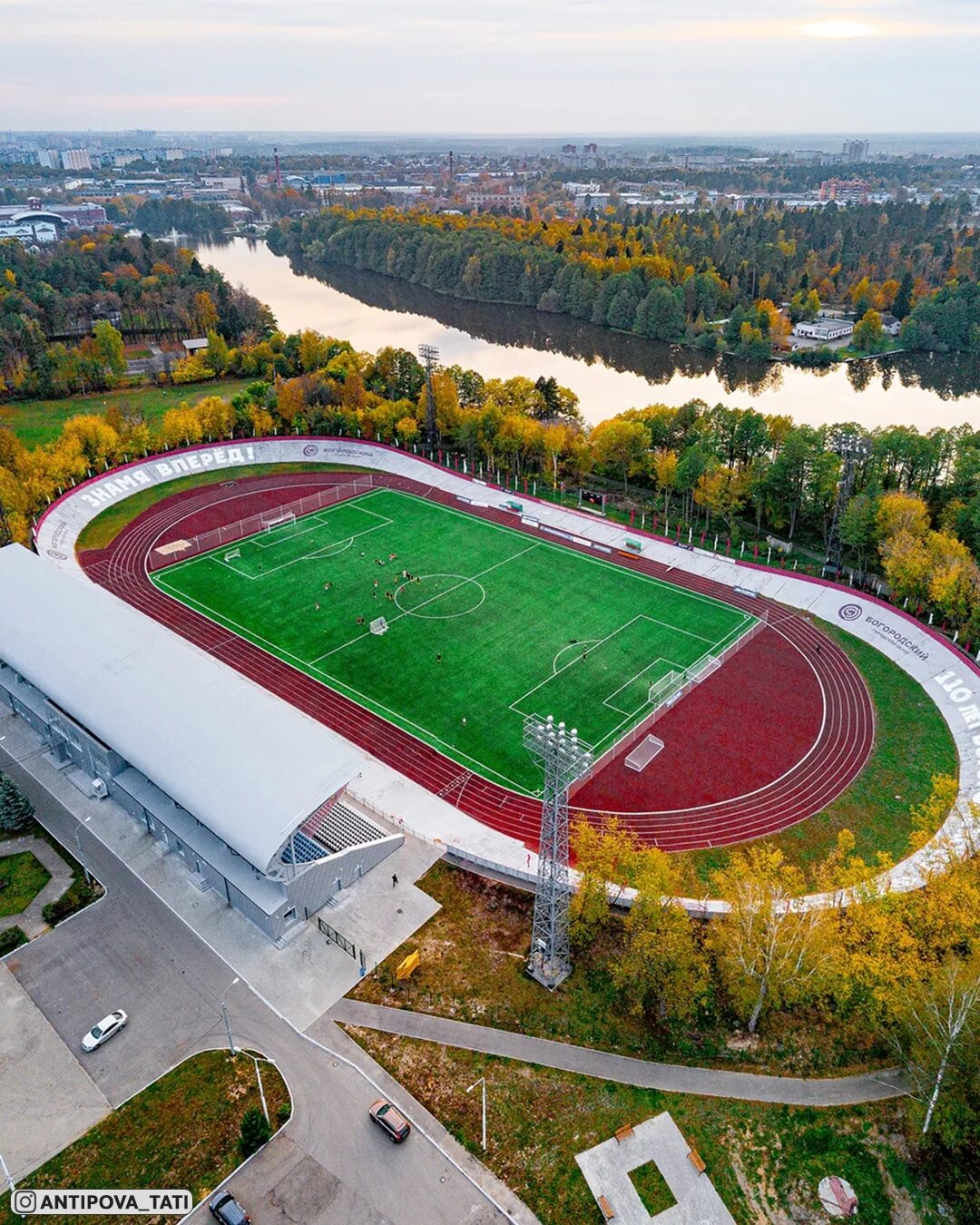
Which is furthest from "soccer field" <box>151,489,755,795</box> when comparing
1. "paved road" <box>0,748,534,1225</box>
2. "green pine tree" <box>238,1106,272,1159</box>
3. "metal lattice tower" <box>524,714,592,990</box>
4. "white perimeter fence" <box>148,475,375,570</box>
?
"green pine tree" <box>238,1106,272,1159</box>

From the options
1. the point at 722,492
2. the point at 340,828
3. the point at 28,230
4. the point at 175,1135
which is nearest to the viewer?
the point at 175,1135

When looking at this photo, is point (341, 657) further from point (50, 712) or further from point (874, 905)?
point (874, 905)

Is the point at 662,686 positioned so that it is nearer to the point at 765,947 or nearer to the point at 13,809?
the point at 765,947

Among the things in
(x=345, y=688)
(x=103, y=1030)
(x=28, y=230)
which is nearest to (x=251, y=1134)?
(x=103, y=1030)

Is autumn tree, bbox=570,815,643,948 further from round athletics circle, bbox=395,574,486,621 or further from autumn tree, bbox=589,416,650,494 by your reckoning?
autumn tree, bbox=589,416,650,494

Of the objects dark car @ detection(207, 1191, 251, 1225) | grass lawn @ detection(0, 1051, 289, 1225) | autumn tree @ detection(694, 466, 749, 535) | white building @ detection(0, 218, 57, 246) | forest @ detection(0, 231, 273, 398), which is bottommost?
grass lawn @ detection(0, 1051, 289, 1225)
